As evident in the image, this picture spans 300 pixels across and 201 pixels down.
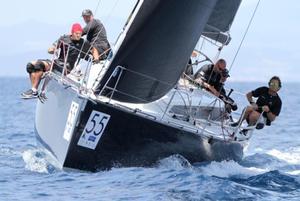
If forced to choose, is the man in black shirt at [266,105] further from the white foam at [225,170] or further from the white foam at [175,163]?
the white foam at [175,163]

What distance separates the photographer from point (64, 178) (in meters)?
11.5

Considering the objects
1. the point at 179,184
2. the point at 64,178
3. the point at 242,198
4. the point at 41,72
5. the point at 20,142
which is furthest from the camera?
the point at 20,142

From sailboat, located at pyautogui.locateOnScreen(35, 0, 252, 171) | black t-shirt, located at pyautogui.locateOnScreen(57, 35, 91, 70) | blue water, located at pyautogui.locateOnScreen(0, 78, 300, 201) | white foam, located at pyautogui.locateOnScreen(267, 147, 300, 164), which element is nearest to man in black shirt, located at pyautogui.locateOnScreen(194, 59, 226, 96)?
blue water, located at pyautogui.locateOnScreen(0, 78, 300, 201)

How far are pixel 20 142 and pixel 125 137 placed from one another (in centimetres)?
673

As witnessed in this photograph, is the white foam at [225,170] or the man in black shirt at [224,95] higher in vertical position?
the man in black shirt at [224,95]

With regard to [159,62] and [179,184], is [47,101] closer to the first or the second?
[159,62]

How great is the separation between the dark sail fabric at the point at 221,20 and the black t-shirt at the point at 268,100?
6.71 ft

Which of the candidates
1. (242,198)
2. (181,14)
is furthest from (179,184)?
(181,14)

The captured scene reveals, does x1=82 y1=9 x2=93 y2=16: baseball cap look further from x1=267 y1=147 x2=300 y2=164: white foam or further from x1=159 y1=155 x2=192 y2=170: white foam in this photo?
x1=267 y1=147 x2=300 y2=164: white foam

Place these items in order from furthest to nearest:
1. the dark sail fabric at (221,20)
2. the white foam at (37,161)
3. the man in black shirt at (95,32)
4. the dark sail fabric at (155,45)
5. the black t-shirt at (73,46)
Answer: the dark sail fabric at (221,20) → the man in black shirt at (95,32) → the black t-shirt at (73,46) → the white foam at (37,161) → the dark sail fabric at (155,45)

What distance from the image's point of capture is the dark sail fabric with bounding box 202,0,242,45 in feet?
50.6

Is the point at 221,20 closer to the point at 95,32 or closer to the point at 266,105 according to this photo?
the point at 266,105

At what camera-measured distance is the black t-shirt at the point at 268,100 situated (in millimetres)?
13672

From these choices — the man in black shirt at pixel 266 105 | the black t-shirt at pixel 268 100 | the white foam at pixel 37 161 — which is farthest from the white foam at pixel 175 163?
the black t-shirt at pixel 268 100
